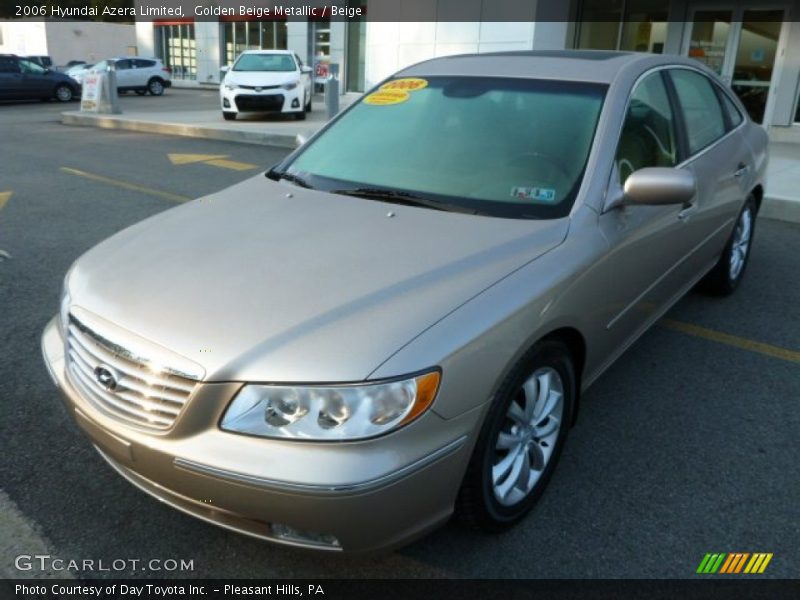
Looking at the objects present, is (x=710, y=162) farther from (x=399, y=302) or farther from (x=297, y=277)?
(x=297, y=277)

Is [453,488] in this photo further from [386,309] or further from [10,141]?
[10,141]

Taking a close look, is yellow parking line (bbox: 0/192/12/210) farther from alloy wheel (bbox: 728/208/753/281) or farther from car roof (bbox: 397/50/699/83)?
alloy wheel (bbox: 728/208/753/281)

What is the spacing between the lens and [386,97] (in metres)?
3.73

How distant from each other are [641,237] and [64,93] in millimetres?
26154

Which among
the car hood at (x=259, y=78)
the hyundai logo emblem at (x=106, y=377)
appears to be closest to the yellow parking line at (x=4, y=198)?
the hyundai logo emblem at (x=106, y=377)

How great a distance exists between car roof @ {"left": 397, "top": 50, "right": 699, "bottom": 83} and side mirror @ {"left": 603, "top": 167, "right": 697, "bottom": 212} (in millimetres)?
634

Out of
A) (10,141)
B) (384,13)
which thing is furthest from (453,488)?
(384,13)

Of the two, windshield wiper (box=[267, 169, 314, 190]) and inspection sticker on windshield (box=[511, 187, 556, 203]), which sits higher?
inspection sticker on windshield (box=[511, 187, 556, 203])

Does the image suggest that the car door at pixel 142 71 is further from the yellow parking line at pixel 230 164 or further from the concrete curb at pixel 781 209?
the concrete curb at pixel 781 209

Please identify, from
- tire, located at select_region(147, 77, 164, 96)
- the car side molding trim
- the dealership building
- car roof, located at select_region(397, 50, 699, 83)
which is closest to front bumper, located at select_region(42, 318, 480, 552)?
the car side molding trim

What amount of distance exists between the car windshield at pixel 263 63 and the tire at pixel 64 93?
11.4m

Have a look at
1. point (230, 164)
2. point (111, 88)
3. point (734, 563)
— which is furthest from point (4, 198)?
point (111, 88)

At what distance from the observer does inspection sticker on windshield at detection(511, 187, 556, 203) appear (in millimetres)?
2852

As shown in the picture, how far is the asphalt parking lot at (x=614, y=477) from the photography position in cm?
242
